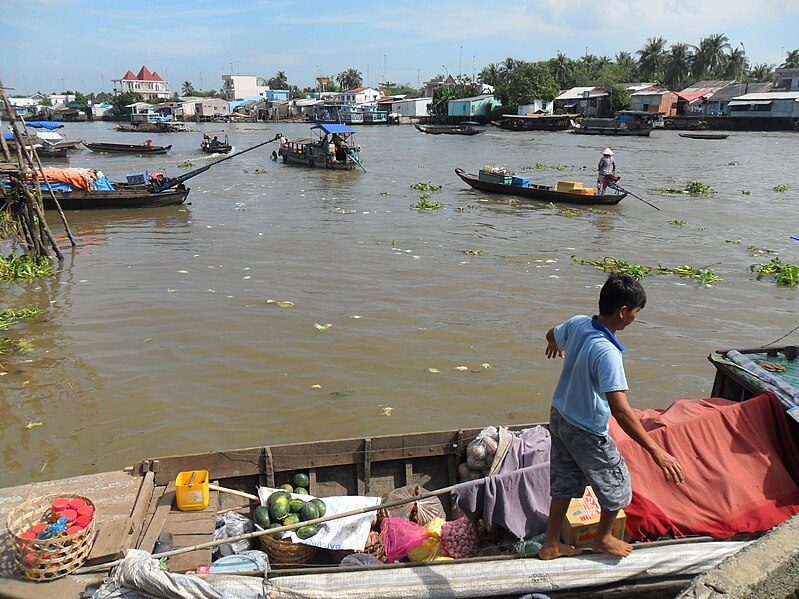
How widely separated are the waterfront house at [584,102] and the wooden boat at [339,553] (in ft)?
231

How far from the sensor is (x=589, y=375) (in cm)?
284

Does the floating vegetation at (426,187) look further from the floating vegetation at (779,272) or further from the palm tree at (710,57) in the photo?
the palm tree at (710,57)

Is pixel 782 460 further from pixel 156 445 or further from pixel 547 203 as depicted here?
pixel 547 203

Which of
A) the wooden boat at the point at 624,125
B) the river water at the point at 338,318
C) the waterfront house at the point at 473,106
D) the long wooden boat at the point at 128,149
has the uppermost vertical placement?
the waterfront house at the point at 473,106

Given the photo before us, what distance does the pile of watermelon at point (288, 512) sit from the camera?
12.9 ft

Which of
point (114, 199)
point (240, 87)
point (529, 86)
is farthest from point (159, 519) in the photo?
point (240, 87)

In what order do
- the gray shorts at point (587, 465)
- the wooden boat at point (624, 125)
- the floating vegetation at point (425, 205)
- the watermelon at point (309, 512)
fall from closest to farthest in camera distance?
the gray shorts at point (587, 465)
the watermelon at point (309, 512)
the floating vegetation at point (425, 205)
the wooden boat at point (624, 125)

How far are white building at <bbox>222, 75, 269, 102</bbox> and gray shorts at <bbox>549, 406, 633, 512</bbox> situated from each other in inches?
5572

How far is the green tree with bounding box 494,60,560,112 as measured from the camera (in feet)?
234

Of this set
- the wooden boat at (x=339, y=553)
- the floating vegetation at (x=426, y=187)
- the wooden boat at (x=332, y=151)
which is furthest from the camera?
the wooden boat at (x=332, y=151)

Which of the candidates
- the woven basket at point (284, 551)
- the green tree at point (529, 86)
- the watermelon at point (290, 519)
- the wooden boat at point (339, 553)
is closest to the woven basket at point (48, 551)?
the wooden boat at point (339, 553)

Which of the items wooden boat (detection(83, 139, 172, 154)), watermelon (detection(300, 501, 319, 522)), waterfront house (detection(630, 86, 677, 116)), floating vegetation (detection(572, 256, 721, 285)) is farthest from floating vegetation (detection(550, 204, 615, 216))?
waterfront house (detection(630, 86, 677, 116))

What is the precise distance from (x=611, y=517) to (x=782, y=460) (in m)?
1.59

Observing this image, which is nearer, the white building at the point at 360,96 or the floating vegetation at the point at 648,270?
the floating vegetation at the point at 648,270
